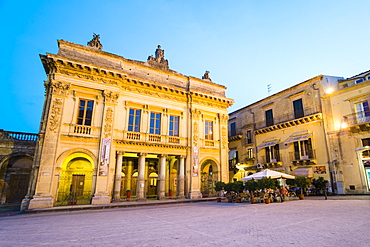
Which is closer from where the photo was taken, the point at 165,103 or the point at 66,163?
the point at 66,163

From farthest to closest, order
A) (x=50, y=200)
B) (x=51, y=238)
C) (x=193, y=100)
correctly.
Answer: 1. (x=193, y=100)
2. (x=50, y=200)
3. (x=51, y=238)

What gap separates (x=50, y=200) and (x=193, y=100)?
48.4 feet

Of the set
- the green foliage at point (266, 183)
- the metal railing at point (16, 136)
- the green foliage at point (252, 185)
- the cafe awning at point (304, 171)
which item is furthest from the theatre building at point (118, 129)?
the cafe awning at point (304, 171)

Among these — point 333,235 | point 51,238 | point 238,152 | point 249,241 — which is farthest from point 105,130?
point 238,152

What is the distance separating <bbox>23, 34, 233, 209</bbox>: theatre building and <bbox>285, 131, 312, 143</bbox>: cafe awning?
7.83 m

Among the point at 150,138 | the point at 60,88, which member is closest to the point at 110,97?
the point at 60,88

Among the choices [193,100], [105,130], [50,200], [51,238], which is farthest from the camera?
[193,100]

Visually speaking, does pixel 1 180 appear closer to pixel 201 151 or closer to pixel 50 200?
pixel 50 200

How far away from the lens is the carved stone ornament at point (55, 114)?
1523cm

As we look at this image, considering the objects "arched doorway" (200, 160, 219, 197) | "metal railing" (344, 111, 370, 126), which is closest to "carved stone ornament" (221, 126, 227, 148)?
"arched doorway" (200, 160, 219, 197)

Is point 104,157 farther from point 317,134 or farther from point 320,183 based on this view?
point 317,134

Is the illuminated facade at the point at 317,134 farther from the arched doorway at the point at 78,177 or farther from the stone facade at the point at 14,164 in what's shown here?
the stone facade at the point at 14,164

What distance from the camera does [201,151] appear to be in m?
21.2

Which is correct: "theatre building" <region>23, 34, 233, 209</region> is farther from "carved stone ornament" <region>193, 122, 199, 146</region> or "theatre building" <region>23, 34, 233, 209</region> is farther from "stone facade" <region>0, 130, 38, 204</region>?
"stone facade" <region>0, 130, 38, 204</region>
